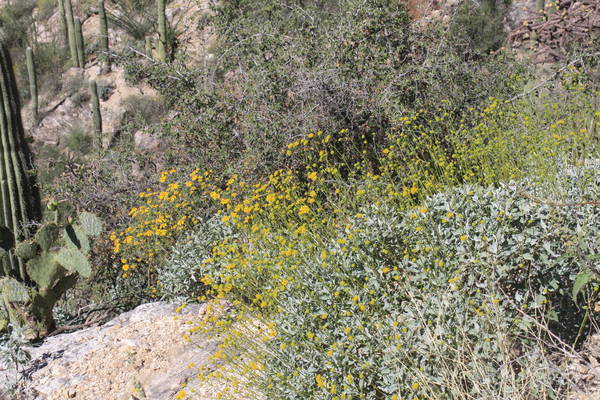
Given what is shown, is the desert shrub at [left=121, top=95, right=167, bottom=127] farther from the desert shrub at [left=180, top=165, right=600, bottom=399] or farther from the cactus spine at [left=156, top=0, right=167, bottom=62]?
the desert shrub at [left=180, top=165, right=600, bottom=399]

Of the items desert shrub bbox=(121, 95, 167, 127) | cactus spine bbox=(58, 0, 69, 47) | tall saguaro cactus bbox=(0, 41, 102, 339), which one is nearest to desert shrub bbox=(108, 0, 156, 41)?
cactus spine bbox=(58, 0, 69, 47)

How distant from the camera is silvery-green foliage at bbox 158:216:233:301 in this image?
180 inches

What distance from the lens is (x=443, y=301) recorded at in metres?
2.69

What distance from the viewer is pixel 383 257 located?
3.25 metres

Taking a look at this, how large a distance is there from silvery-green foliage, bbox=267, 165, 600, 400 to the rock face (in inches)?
35.4

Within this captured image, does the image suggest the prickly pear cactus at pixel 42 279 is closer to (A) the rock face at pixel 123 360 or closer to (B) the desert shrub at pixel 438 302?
(A) the rock face at pixel 123 360

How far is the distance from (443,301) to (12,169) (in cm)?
582

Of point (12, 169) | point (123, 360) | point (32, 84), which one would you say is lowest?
point (123, 360)

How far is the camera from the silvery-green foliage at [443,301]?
2.57 metres

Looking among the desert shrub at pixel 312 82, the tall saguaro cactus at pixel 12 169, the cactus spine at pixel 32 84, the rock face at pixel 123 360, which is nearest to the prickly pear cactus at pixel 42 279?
the rock face at pixel 123 360

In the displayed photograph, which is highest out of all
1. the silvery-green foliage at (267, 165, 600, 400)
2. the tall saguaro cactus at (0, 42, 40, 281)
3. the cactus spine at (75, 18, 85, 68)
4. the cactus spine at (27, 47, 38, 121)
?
the cactus spine at (75, 18, 85, 68)

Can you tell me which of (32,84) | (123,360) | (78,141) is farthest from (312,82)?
(32,84)

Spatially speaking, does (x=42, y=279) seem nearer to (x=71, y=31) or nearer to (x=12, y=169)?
(x=12, y=169)

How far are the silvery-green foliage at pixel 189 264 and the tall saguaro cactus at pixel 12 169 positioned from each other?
283 cm
